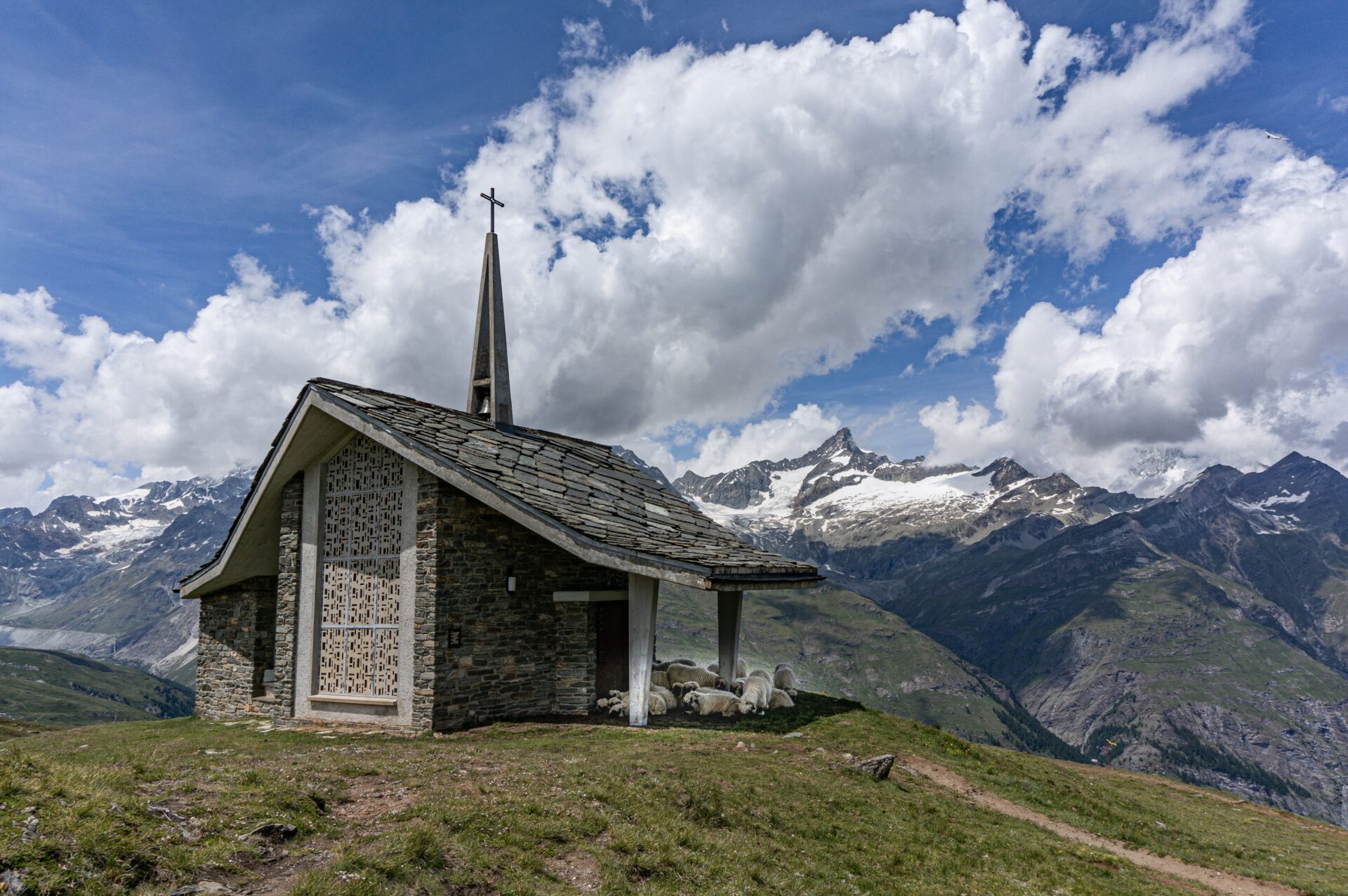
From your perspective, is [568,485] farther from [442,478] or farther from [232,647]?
[232,647]

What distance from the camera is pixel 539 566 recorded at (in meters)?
24.2

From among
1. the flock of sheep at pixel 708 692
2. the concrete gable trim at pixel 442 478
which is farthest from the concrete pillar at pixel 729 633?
the concrete gable trim at pixel 442 478

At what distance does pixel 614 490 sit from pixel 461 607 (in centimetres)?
883

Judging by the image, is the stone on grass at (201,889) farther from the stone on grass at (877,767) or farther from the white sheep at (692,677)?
the white sheep at (692,677)

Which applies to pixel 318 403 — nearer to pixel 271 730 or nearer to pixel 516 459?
pixel 516 459

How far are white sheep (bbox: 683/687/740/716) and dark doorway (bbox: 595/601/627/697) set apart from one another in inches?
96.0

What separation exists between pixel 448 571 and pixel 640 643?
610cm

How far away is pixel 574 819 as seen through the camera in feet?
38.1

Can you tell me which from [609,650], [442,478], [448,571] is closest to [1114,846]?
[609,650]

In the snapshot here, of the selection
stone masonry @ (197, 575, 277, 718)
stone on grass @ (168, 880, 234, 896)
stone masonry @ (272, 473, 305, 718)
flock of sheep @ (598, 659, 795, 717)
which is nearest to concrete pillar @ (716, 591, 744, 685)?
flock of sheep @ (598, 659, 795, 717)

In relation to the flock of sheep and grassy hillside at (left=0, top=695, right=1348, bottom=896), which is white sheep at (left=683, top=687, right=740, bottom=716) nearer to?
the flock of sheep

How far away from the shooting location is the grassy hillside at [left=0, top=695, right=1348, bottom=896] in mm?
8547

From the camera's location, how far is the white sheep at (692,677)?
1065 inches

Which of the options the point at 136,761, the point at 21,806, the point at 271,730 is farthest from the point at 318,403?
the point at 21,806
